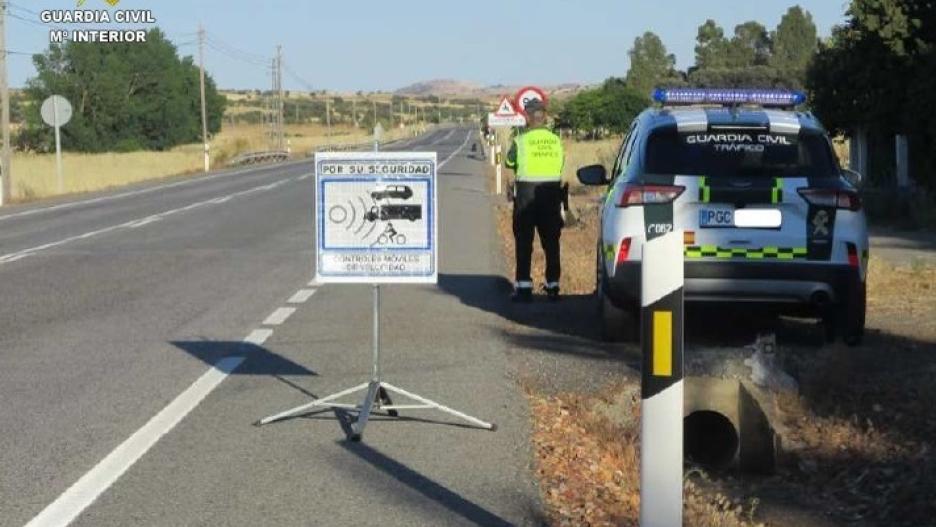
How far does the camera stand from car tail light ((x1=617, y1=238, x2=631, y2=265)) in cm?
1038

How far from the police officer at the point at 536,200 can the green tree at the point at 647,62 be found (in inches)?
2272

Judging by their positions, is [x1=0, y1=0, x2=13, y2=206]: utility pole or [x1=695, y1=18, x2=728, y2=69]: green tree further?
[x1=695, y1=18, x2=728, y2=69]: green tree

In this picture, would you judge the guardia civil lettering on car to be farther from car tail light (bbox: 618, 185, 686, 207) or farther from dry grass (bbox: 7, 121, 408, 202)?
dry grass (bbox: 7, 121, 408, 202)

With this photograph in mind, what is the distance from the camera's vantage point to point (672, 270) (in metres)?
5.12

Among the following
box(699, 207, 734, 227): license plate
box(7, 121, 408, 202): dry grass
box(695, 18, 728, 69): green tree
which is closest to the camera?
box(699, 207, 734, 227): license plate

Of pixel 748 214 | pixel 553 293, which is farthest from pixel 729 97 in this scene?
pixel 553 293

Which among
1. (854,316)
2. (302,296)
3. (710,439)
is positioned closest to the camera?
(710,439)

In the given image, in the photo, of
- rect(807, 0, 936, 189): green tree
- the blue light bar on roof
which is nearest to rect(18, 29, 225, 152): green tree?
rect(807, 0, 936, 189): green tree

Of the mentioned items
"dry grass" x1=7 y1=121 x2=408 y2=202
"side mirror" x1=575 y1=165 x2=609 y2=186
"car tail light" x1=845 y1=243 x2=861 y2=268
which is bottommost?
"dry grass" x1=7 y1=121 x2=408 y2=202

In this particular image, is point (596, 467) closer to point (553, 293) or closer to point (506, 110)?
point (553, 293)

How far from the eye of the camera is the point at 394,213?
821 centimetres

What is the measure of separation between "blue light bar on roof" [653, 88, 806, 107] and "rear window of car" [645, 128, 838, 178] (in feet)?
2.63

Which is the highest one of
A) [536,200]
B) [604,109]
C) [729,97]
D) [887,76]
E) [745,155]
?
[887,76]

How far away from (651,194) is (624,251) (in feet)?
1.51
